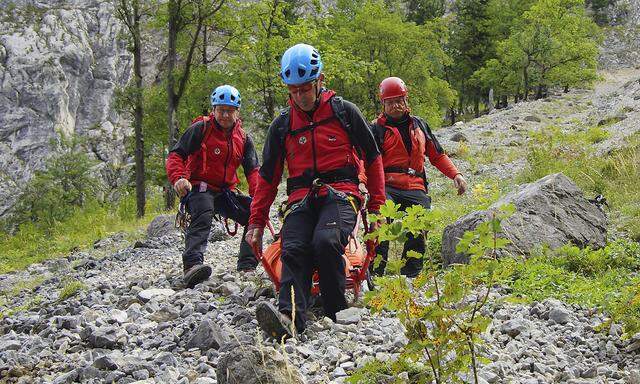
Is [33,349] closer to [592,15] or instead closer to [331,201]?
[331,201]

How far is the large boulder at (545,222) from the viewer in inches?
282

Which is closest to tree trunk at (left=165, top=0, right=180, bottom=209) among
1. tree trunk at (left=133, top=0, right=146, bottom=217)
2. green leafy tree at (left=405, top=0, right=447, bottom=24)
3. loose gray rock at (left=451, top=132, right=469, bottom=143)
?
tree trunk at (left=133, top=0, right=146, bottom=217)

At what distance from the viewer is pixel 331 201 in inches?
219

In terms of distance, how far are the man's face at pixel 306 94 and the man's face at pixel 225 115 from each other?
259cm

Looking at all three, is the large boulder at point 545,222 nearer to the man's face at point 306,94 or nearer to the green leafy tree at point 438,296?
the man's face at point 306,94

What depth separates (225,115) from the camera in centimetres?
804

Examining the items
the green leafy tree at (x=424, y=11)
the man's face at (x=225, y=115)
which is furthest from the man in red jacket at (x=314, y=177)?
the green leafy tree at (x=424, y=11)

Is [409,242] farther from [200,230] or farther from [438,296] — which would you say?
[438,296]

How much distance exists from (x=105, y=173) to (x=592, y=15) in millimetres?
79516

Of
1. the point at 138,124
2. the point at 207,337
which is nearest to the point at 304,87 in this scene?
the point at 207,337

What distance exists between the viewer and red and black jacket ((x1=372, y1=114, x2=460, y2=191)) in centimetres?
788

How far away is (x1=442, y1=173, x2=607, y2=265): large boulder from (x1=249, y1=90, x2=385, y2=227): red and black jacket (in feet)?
6.40

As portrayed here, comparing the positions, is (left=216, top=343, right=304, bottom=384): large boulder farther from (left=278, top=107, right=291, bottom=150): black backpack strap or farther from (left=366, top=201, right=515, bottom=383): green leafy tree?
(left=278, top=107, right=291, bottom=150): black backpack strap

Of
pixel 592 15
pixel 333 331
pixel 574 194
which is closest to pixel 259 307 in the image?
pixel 333 331
